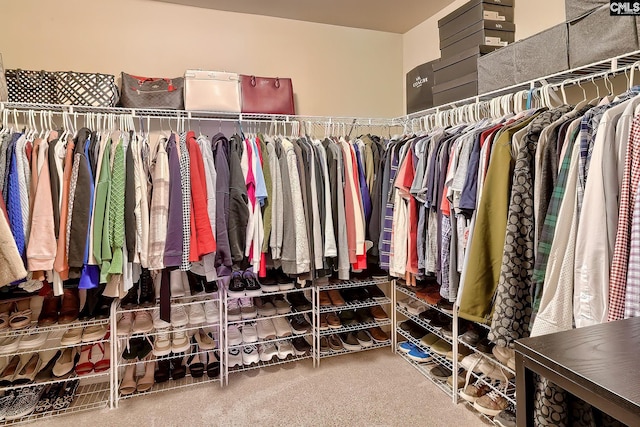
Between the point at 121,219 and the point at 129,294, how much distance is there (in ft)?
2.34

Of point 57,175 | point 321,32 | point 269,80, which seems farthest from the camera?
point 321,32

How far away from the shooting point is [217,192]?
1981 millimetres

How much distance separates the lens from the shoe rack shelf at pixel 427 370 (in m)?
2.14

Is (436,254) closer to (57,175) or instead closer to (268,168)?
(268,168)

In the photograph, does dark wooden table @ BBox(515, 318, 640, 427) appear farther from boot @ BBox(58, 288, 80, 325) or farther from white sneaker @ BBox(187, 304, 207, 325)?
boot @ BBox(58, 288, 80, 325)

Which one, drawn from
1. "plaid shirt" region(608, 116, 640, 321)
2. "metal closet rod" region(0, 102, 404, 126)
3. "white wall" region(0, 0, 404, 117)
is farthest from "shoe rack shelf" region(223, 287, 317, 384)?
"plaid shirt" region(608, 116, 640, 321)

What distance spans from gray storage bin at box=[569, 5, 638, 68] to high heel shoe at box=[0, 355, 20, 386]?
316 cm

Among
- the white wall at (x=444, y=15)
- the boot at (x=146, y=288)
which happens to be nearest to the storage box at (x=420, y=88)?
the white wall at (x=444, y=15)

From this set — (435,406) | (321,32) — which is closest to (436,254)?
(435,406)

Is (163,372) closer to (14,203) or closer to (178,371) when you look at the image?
(178,371)

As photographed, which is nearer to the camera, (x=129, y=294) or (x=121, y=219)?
(x=121, y=219)

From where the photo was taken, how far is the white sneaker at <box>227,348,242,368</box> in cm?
236

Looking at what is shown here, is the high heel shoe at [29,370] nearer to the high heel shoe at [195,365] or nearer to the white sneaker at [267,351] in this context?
the high heel shoe at [195,365]

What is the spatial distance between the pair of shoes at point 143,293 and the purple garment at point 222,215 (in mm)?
600
